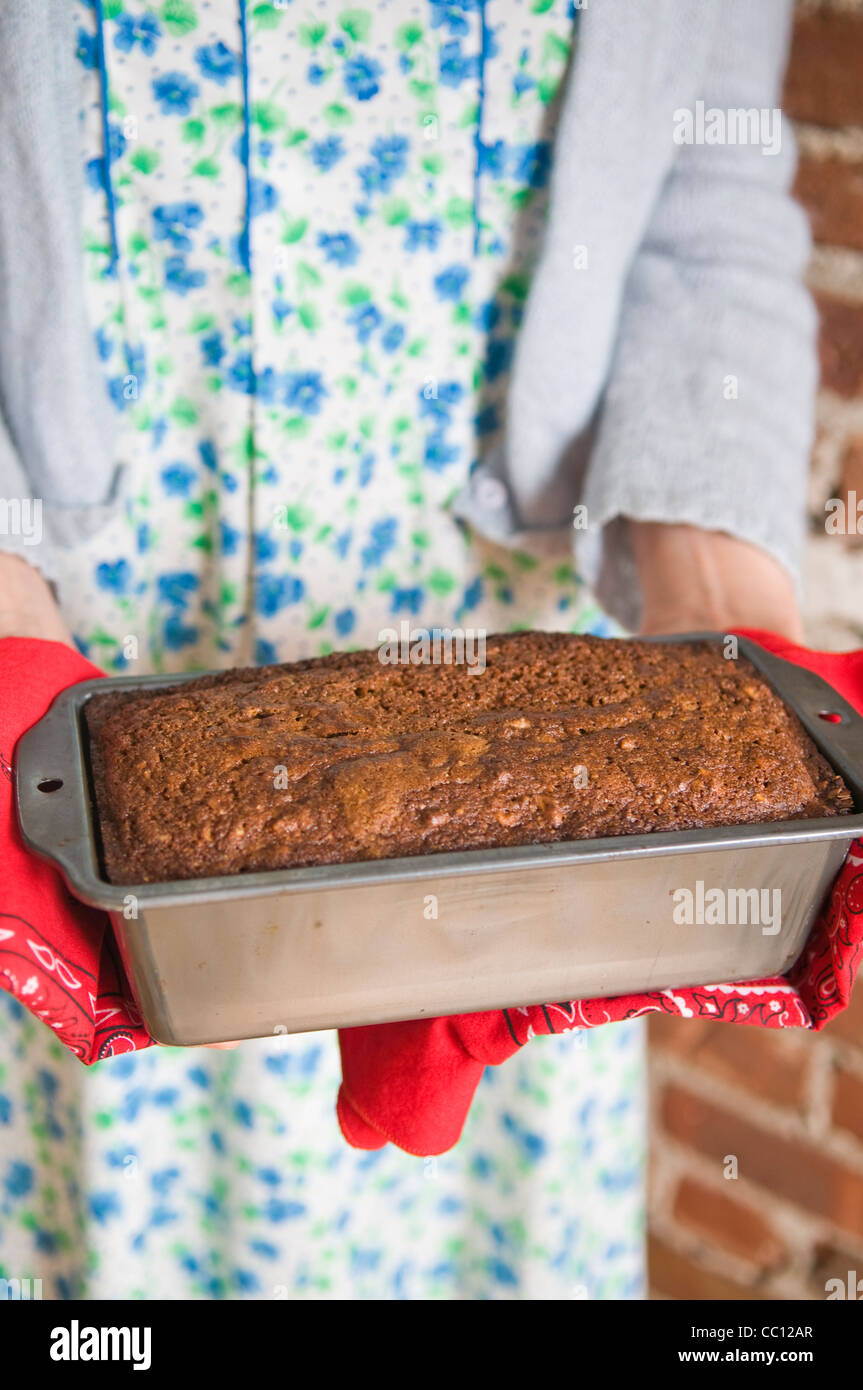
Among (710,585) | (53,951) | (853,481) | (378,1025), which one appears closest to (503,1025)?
(378,1025)

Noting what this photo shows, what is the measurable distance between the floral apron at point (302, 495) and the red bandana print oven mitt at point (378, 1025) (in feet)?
0.80

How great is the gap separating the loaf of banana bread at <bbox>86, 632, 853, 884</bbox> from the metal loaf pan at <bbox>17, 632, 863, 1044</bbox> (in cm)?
3

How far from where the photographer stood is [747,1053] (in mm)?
1151

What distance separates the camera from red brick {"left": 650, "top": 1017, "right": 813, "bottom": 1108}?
3.64 ft

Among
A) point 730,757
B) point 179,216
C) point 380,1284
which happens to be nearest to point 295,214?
point 179,216

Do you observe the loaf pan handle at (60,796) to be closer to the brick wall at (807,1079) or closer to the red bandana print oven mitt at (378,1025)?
the red bandana print oven mitt at (378,1025)

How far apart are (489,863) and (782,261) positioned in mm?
541

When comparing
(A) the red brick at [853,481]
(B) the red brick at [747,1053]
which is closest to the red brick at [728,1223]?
(B) the red brick at [747,1053]

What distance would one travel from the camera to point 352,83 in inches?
27.9

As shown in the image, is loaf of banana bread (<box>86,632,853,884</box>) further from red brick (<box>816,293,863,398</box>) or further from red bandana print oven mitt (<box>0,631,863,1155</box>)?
red brick (<box>816,293,863,398</box>)

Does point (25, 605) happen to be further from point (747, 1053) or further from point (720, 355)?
point (747, 1053)

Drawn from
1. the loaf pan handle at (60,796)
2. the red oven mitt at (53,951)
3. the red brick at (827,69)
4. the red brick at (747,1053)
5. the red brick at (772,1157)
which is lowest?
the red brick at (772,1157)

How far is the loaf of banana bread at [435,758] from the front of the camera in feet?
1.61

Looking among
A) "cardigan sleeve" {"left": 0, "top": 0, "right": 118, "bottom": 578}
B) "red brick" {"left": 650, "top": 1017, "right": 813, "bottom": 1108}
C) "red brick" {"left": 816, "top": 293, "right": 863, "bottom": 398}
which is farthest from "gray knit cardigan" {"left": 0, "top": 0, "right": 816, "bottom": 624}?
"red brick" {"left": 650, "top": 1017, "right": 813, "bottom": 1108}
